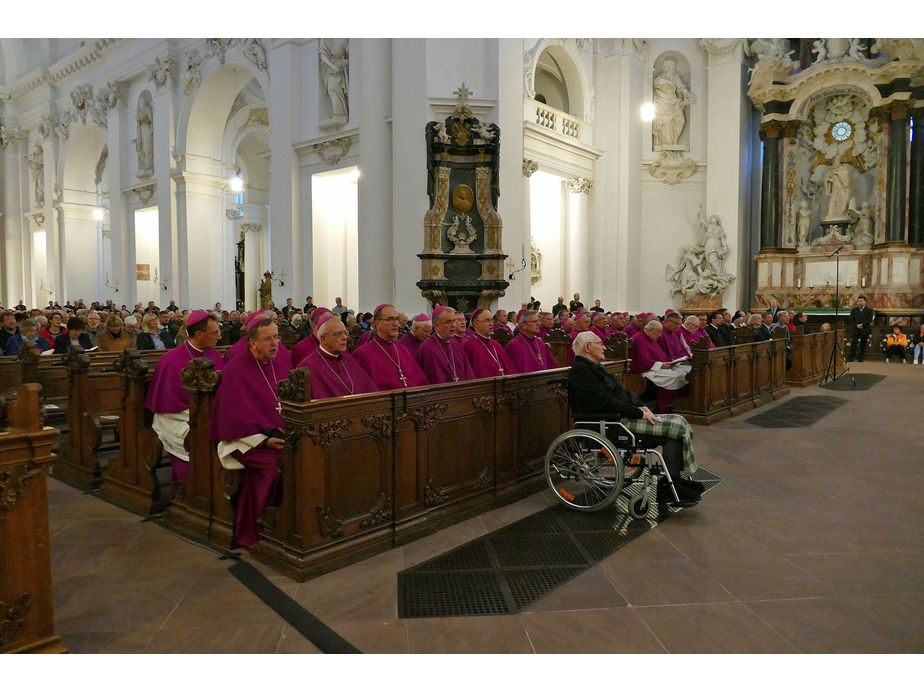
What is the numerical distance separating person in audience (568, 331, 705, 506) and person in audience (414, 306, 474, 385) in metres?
1.35

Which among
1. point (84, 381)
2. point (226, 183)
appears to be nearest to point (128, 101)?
point (226, 183)

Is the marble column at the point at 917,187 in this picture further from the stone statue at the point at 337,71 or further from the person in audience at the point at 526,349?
the person in audience at the point at 526,349

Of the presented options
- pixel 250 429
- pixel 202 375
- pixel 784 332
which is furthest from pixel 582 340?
pixel 784 332

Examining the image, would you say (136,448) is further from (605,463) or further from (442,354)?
(605,463)

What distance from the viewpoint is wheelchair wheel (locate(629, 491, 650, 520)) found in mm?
4832

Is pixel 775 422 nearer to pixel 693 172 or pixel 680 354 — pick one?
pixel 680 354

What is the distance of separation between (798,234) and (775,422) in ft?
40.2

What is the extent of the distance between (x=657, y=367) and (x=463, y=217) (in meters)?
6.22

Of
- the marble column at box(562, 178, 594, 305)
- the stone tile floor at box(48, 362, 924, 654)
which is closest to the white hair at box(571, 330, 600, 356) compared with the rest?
the stone tile floor at box(48, 362, 924, 654)

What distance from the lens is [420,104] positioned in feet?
44.4

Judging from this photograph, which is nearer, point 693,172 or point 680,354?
point 680,354

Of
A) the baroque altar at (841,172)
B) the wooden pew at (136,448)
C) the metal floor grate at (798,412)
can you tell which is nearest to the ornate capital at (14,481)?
the wooden pew at (136,448)

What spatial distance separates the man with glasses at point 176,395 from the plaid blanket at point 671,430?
10.9 ft

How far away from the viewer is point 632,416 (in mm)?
4980
